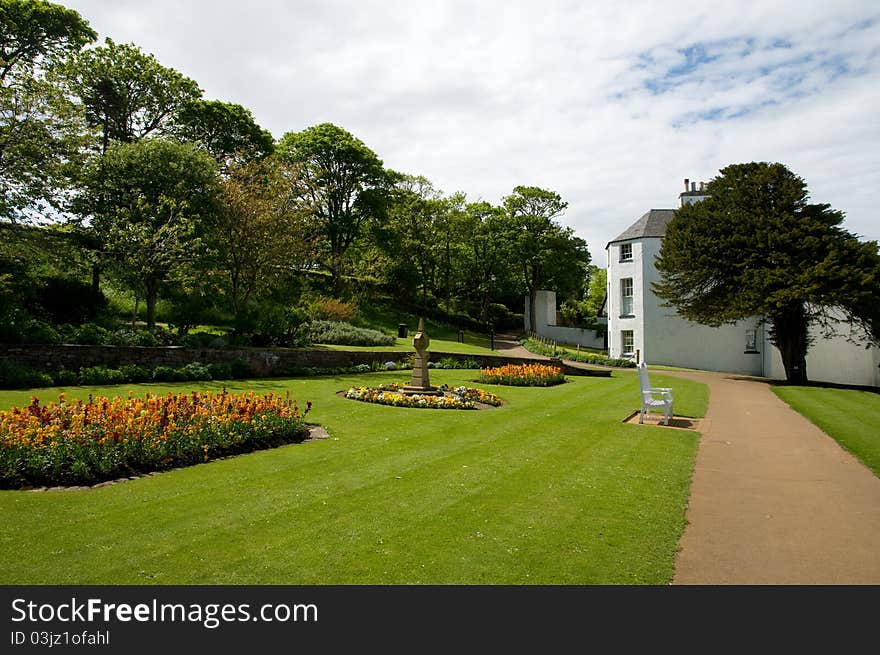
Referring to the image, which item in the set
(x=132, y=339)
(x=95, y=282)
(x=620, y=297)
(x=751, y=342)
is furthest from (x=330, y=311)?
(x=751, y=342)

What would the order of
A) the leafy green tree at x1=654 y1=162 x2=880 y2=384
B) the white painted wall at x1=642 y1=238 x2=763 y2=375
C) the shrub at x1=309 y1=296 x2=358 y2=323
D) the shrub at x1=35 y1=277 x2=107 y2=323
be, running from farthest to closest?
the white painted wall at x1=642 y1=238 x2=763 y2=375 < the shrub at x1=309 y1=296 x2=358 y2=323 < the leafy green tree at x1=654 y1=162 x2=880 y2=384 < the shrub at x1=35 y1=277 x2=107 y2=323

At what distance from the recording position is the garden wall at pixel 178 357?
14516mm

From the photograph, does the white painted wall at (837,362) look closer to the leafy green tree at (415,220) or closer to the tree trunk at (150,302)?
the leafy green tree at (415,220)

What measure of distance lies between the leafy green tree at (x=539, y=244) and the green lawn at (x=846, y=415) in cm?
2614

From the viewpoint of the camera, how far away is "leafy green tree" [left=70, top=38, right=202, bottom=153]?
27641 mm

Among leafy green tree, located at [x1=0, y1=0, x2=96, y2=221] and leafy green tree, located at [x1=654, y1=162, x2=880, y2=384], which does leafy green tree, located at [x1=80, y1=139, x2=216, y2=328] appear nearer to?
leafy green tree, located at [x1=0, y1=0, x2=96, y2=221]

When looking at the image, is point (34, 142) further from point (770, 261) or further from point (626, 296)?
point (626, 296)

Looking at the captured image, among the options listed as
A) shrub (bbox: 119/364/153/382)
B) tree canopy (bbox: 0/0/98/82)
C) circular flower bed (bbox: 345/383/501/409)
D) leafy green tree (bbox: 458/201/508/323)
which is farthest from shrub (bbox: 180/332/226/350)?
leafy green tree (bbox: 458/201/508/323)

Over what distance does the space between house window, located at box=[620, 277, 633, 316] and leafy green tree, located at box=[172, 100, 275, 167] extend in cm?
2375

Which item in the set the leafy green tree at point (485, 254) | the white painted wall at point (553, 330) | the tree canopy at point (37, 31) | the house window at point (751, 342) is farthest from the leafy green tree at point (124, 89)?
the house window at point (751, 342)

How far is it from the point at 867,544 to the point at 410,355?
20.8 meters

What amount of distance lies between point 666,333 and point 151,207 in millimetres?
27840
